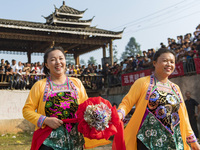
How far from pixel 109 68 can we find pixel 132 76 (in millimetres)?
2831

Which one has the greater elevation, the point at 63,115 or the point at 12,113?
the point at 63,115

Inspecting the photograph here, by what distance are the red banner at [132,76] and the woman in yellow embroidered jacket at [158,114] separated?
8.74 metres

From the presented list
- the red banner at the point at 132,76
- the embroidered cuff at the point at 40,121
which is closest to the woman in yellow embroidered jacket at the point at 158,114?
the embroidered cuff at the point at 40,121

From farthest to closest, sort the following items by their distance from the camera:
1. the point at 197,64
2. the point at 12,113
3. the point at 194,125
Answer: the point at 12,113 → the point at 197,64 → the point at 194,125

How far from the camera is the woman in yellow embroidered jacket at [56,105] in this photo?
281 cm

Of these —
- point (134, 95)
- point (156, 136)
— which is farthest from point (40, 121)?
point (156, 136)

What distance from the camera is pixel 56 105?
288cm

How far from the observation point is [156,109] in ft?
10.5

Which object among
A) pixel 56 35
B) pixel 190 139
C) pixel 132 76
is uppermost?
pixel 56 35

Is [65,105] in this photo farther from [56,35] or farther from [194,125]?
[56,35]

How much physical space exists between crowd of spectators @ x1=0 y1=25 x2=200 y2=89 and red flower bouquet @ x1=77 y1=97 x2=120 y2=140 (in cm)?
813

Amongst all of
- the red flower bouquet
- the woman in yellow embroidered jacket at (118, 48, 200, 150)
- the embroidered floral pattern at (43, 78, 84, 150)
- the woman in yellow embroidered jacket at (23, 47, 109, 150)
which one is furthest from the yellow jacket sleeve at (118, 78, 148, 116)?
the embroidered floral pattern at (43, 78, 84, 150)

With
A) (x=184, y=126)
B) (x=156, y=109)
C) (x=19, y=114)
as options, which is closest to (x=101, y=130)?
(x=156, y=109)

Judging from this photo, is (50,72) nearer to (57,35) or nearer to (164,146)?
(164,146)
